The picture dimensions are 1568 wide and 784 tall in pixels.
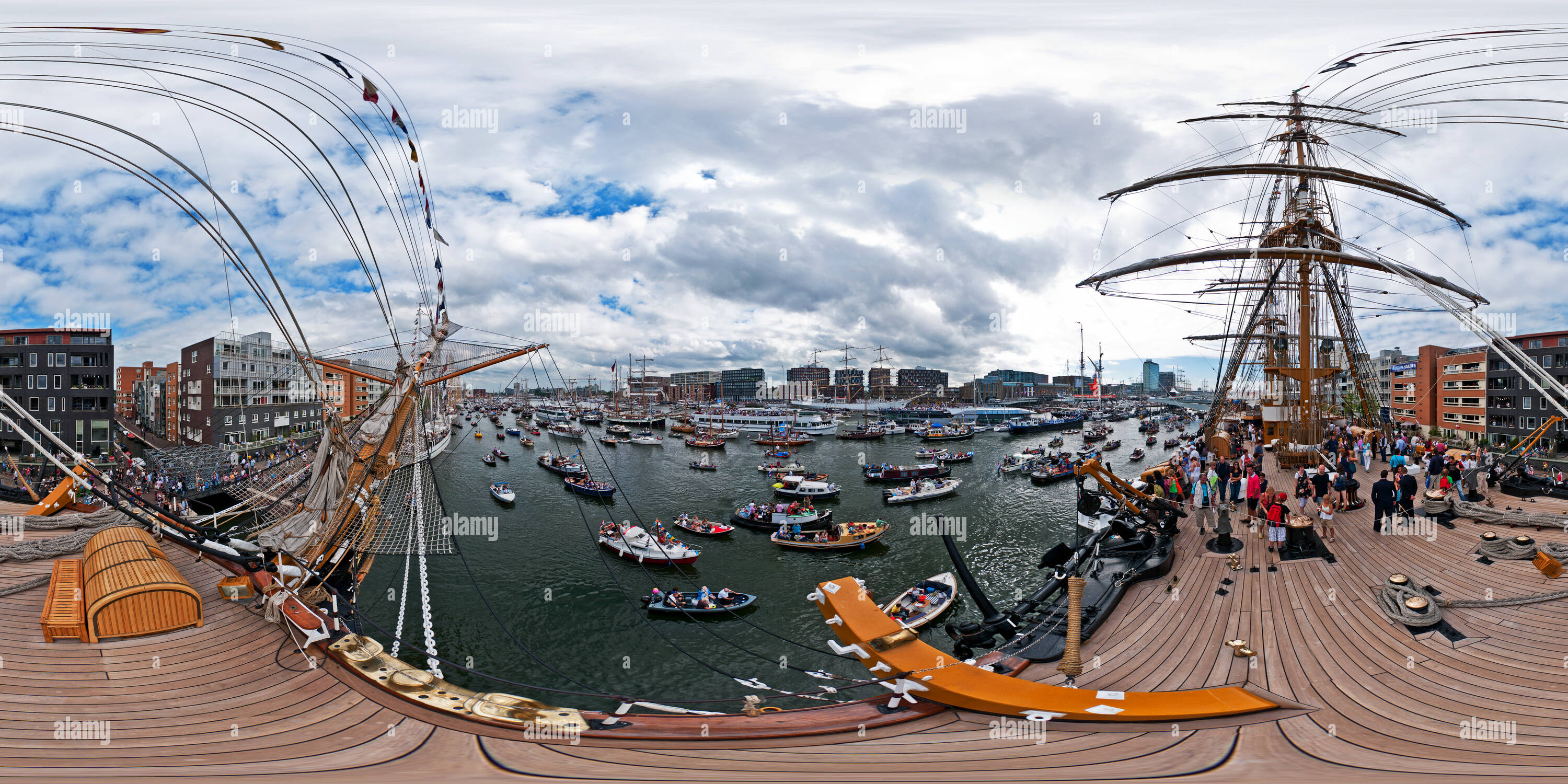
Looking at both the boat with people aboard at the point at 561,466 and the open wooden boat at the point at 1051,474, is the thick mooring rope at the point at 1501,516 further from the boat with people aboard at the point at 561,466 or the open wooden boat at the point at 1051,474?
the boat with people aboard at the point at 561,466

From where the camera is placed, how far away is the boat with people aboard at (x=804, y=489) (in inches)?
1351

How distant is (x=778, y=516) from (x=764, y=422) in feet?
166

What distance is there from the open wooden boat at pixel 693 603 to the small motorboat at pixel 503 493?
1909cm

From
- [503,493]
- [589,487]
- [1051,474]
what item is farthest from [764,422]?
[503,493]

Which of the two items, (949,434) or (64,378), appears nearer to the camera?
(64,378)

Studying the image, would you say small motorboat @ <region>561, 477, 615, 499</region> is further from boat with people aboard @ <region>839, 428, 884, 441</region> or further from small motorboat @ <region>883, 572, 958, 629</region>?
boat with people aboard @ <region>839, 428, 884, 441</region>

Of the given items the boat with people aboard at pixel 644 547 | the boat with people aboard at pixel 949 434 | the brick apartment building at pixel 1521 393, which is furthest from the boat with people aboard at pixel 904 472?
the brick apartment building at pixel 1521 393

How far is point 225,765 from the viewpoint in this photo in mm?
3721

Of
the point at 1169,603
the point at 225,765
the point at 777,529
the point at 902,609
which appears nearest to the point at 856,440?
the point at 777,529

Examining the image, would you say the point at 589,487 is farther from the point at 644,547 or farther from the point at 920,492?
the point at 920,492

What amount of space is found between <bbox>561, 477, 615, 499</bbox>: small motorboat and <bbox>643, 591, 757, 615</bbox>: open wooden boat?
15.8 m

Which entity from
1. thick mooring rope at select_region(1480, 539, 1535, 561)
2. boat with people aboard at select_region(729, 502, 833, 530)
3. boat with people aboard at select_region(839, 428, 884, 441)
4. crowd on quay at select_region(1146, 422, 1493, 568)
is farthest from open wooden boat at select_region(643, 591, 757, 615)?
boat with people aboard at select_region(839, 428, 884, 441)

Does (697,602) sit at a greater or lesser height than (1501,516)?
lesser

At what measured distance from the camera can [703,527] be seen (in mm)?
25219
